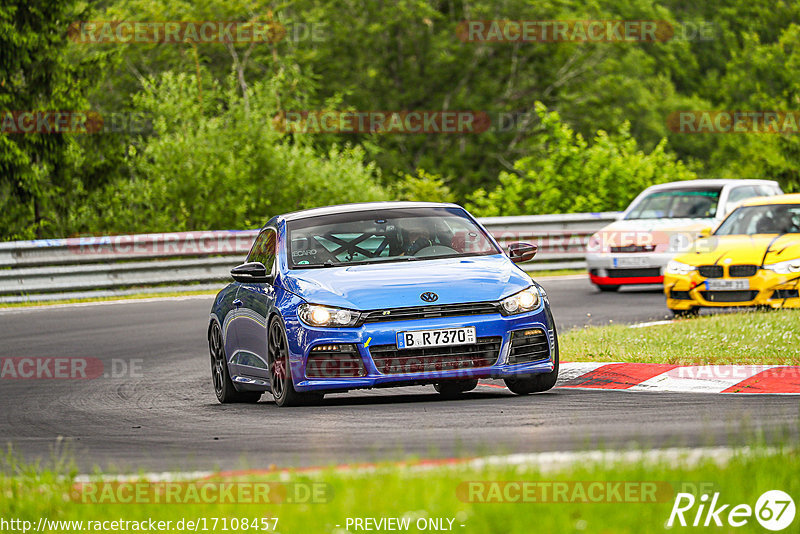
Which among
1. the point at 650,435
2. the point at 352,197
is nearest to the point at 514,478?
the point at 650,435

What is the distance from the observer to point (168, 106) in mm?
30500

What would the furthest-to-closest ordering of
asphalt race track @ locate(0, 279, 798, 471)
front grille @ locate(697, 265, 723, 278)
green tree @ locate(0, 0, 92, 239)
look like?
green tree @ locate(0, 0, 92, 239), front grille @ locate(697, 265, 723, 278), asphalt race track @ locate(0, 279, 798, 471)

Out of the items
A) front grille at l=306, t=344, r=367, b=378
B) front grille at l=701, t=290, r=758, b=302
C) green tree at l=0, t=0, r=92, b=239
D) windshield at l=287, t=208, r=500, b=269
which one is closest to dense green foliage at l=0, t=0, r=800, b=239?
green tree at l=0, t=0, r=92, b=239

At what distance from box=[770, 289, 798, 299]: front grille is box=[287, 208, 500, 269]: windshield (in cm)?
588

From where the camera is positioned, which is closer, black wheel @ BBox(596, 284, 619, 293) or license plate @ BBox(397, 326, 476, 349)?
license plate @ BBox(397, 326, 476, 349)

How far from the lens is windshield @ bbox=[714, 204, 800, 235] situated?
16672mm

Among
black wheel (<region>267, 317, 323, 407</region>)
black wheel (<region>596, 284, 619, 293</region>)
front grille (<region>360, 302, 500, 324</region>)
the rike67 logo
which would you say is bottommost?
black wheel (<region>596, 284, 619, 293</region>)

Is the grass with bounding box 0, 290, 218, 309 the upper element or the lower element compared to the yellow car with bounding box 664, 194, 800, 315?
lower

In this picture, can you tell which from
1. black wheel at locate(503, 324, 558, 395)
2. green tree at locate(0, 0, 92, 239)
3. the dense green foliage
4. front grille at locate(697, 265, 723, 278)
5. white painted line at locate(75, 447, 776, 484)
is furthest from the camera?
the dense green foliage

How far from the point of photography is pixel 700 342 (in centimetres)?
1227

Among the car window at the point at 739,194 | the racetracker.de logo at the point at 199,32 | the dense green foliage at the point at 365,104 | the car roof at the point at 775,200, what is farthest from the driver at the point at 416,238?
the racetracker.de logo at the point at 199,32

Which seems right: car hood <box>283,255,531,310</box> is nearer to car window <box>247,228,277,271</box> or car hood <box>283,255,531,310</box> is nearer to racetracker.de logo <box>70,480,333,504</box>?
car window <box>247,228,277,271</box>

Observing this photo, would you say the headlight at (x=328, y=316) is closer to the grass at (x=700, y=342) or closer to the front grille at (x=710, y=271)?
the grass at (x=700, y=342)

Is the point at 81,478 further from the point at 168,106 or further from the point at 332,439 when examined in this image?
the point at 168,106
